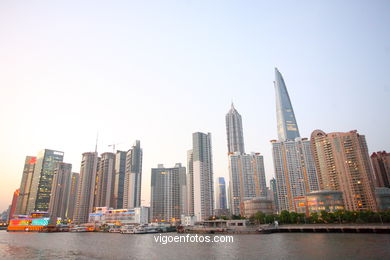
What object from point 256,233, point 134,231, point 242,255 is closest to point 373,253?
point 242,255

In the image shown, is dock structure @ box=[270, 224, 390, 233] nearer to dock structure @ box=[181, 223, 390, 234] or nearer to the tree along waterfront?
dock structure @ box=[181, 223, 390, 234]

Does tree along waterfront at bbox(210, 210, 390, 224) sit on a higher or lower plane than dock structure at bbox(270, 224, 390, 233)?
higher

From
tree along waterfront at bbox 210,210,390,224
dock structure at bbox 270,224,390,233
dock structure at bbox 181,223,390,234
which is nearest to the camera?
dock structure at bbox 270,224,390,233

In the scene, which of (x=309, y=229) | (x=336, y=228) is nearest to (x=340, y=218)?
(x=309, y=229)

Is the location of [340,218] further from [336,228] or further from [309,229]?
[336,228]

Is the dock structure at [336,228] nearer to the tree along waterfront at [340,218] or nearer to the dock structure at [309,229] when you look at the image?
the dock structure at [309,229]

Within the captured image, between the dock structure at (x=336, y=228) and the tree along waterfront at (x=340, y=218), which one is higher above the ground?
the tree along waterfront at (x=340, y=218)

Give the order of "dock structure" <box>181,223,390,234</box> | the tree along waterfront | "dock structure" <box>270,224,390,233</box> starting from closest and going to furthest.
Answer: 1. "dock structure" <box>270,224,390,233</box>
2. "dock structure" <box>181,223,390,234</box>
3. the tree along waterfront

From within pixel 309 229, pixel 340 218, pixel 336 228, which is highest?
pixel 340 218

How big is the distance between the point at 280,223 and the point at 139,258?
125042 mm

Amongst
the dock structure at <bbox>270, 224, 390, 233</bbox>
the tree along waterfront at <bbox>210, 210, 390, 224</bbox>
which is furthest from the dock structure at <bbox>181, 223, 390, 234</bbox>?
the tree along waterfront at <bbox>210, 210, 390, 224</bbox>

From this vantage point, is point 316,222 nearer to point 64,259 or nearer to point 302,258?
point 302,258

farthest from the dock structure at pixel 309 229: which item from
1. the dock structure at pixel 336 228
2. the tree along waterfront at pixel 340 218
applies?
the tree along waterfront at pixel 340 218

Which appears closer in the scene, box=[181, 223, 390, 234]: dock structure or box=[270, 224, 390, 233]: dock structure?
box=[270, 224, 390, 233]: dock structure
